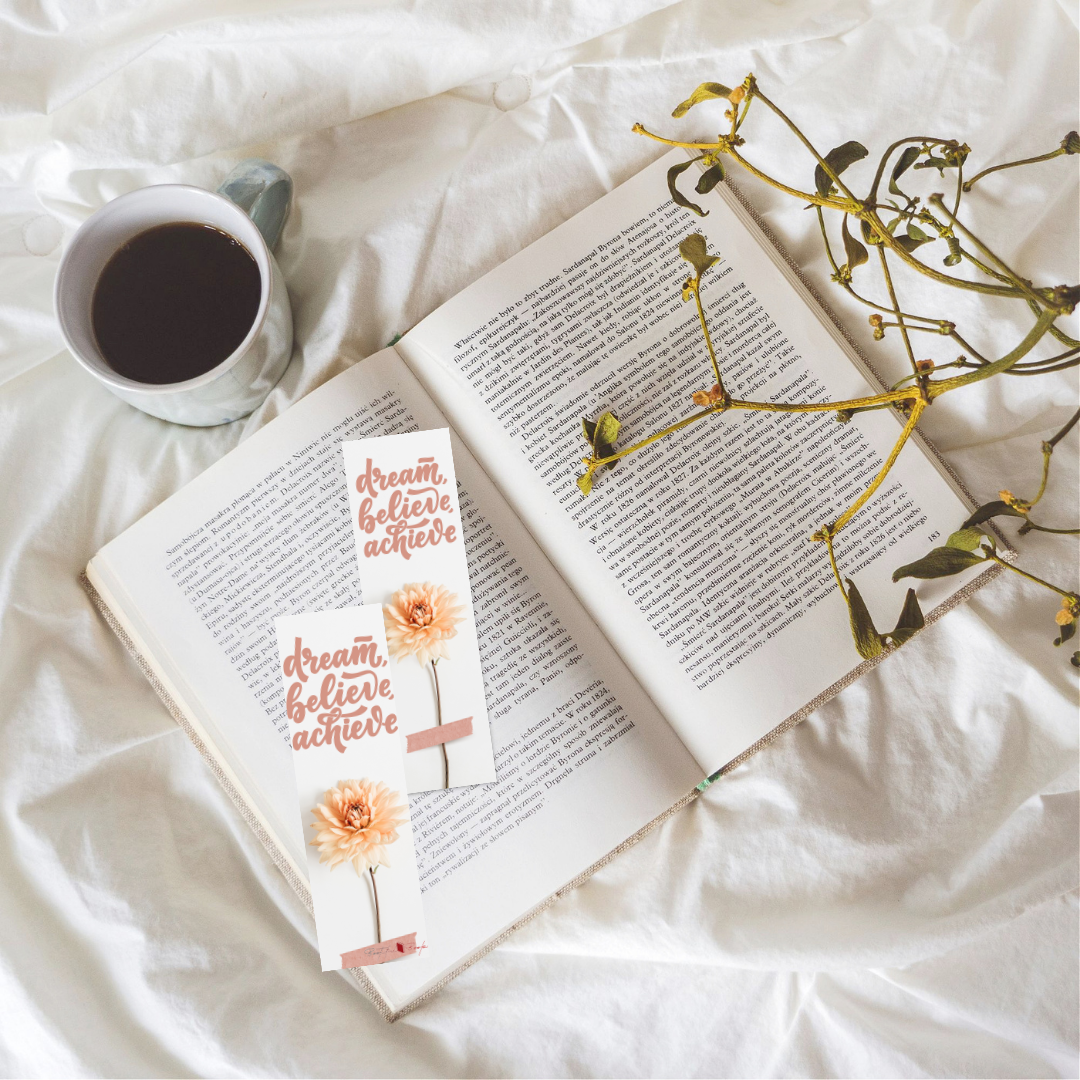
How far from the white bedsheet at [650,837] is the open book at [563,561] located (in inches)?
1.7

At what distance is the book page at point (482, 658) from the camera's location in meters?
0.56

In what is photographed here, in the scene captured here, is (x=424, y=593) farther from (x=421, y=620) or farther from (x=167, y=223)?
(x=167, y=223)

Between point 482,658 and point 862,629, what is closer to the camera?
point 862,629

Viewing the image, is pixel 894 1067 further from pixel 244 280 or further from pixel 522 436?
pixel 244 280

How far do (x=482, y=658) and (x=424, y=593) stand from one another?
0.18ft

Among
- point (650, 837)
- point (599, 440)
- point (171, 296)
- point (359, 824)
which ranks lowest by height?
point (650, 837)

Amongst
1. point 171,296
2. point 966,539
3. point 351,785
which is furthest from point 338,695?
point 966,539

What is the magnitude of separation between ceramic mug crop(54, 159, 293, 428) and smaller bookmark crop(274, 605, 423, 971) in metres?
0.15

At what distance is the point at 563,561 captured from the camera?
0.58 metres

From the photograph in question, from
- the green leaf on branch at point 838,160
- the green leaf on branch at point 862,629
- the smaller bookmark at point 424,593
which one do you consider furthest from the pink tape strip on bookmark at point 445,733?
the green leaf on branch at point 838,160

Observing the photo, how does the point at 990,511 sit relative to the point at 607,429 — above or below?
below

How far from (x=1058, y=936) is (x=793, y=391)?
15.8 inches

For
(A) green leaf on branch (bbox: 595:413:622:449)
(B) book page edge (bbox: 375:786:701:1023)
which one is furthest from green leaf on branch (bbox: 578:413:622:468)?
(B) book page edge (bbox: 375:786:701:1023)

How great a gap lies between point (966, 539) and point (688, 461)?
0.18m
